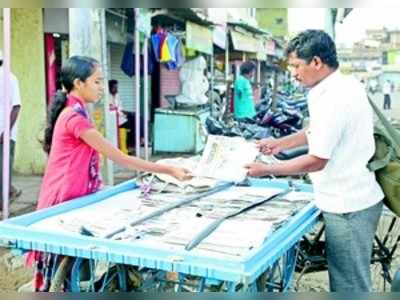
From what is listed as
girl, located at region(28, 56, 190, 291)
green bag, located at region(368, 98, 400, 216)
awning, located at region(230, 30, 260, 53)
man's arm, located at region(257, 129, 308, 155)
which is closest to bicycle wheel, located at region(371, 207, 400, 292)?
green bag, located at region(368, 98, 400, 216)

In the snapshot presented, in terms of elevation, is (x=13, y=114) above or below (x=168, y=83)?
below

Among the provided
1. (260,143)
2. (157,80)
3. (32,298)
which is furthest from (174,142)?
(32,298)

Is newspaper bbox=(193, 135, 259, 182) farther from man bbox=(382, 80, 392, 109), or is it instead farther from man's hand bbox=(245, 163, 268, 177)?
man bbox=(382, 80, 392, 109)

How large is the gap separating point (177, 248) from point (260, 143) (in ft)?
3.62

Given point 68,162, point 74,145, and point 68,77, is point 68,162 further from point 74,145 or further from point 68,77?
point 68,77

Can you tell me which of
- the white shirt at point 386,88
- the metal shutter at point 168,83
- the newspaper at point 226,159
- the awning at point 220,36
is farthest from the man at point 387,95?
the newspaper at point 226,159

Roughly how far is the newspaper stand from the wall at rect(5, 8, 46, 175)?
4399mm

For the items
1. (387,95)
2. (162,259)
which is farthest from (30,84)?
Answer: (387,95)

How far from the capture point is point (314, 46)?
2.12 meters

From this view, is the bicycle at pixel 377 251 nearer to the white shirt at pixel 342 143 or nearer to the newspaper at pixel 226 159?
the white shirt at pixel 342 143

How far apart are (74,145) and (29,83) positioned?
4.55m

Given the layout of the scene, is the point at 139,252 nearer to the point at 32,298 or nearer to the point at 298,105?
the point at 32,298

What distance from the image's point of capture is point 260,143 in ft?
8.84

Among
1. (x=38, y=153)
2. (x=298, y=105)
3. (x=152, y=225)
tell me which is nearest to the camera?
(x=152, y=225)
